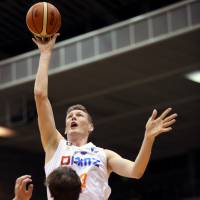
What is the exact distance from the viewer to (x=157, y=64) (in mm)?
20703

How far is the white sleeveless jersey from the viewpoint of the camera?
5137mm

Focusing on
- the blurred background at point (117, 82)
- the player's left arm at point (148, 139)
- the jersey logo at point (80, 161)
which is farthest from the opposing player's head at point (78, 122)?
the blurred background at point (117, 82)

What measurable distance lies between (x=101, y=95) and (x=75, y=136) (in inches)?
715

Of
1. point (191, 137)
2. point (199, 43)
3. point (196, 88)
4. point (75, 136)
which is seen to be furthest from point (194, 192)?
point (75, 136)

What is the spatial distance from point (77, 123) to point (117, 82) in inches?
664

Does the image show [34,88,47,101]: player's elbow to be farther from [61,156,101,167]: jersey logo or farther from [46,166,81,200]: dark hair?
[46,166,81,200]: dark hair

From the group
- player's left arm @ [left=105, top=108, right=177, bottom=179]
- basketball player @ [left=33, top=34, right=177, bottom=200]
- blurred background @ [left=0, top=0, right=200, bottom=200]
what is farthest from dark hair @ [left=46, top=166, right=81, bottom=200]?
blurred background @ [left=0, top=0, right=200, bottom=200]

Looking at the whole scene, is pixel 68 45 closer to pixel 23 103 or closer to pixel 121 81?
pixel 121 81

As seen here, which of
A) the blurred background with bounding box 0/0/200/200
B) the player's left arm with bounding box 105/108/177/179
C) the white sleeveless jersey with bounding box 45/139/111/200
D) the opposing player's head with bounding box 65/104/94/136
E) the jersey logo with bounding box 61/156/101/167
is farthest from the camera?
the blurred background with bounding box 0/0/200/200

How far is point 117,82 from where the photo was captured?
2241cm

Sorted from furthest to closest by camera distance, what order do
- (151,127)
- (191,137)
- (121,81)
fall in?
(191,137), (121,81), (151,127)

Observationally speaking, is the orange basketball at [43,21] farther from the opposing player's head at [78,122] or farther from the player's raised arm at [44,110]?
the opposing player's head at [78,122]

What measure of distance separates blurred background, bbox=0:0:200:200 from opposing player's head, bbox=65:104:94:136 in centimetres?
1318

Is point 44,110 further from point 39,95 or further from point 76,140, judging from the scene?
point 76,140
